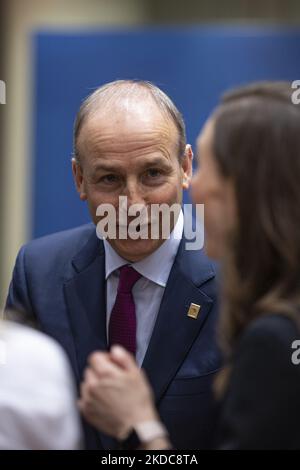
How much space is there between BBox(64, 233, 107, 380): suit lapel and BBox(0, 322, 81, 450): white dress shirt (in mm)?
667

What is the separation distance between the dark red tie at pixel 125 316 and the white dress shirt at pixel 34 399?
0.66 meters

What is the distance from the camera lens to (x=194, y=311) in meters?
2.01

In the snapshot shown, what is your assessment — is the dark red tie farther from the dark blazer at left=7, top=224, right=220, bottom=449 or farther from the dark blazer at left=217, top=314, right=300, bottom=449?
the dark blazer at left=217, top=314, right=300, bottom=449

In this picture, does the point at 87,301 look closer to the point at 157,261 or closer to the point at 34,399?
the point at 157,261

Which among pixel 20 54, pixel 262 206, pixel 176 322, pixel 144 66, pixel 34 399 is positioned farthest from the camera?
pixel 20 54

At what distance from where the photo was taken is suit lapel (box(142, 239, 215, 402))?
1.96 meters

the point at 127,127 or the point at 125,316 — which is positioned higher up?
the point at 127,127

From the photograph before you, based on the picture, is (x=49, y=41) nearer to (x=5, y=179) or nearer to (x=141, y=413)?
(x=5, y=179)

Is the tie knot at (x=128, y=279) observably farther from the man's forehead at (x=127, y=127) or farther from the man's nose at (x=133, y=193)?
the man's forehead at (x=127, y=127)

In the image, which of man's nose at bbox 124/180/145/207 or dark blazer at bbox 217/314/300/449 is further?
man's nose at bbox 124/180/145/207

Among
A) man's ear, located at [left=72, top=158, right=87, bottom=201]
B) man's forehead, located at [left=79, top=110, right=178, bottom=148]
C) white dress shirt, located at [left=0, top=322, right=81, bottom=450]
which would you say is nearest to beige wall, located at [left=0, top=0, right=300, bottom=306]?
man's ear, located at [left=72, top=158, right=87, bottom=201]

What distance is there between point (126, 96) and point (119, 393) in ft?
2.89

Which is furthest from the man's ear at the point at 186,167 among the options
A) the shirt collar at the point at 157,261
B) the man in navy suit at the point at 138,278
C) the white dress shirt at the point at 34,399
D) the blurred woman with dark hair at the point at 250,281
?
the white dress shirt at the point at 34,399

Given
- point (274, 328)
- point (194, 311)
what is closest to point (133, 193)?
point (194, 311)
